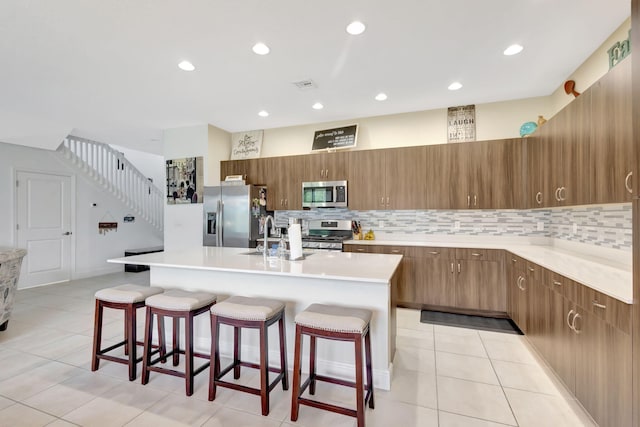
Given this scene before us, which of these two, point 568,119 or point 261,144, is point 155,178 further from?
point 568,119

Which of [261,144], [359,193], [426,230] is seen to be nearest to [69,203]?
[261,144]

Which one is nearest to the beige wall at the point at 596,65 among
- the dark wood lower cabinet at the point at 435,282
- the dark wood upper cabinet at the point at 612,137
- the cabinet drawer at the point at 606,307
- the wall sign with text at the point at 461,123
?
the dark wood upper cabinet at the point at 612,137

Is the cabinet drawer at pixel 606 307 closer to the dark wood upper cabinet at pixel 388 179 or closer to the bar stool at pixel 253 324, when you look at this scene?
the bar stool at pixel 253 324

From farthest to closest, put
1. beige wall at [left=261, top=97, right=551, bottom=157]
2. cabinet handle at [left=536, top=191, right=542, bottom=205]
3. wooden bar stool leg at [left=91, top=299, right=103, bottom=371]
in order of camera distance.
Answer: beige wall at [left=261, top=97, right=551, bottom=157] → cabinet handle at [left=536, top=191, right=542, bottom=205] → wooden bar stool leg at [left=91, top=299, right=103, bottom=371]

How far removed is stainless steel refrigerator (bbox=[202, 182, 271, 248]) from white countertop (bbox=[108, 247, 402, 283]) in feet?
5.57

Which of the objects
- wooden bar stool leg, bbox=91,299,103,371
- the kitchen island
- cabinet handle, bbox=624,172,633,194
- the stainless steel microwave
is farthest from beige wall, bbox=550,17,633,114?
wooden bar stool leg, bbox=91,299,103,371

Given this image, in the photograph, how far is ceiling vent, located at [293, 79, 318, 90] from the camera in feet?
11.0

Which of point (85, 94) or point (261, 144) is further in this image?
point (261, 144)

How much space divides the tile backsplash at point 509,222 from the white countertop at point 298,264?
1832 millimetres

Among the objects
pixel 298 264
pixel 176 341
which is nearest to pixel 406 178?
pixel 298 264

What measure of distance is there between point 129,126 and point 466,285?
568 centimetres

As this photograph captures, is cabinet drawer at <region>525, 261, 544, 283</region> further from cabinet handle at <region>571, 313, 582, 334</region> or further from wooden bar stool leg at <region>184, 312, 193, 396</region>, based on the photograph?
wooden bar stool leg at <region>184, 312, 193, 396</region>

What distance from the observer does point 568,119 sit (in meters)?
2.49

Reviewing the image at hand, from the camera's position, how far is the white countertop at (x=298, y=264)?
194 centimetres
